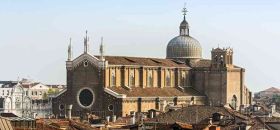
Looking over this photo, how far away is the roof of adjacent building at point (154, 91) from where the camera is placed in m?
79.3

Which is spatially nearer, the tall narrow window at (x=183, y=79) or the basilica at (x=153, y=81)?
the basilica at (x=153, y=81)

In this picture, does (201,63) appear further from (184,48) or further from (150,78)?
Result: (150,78)

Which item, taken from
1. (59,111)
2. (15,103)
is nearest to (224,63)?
(59,111)

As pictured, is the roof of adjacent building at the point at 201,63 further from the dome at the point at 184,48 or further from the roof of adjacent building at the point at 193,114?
the roof of adjacent building at the point at 193,114

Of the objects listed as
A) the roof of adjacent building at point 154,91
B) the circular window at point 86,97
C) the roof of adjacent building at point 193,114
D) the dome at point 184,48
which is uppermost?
the dome at point 184,48

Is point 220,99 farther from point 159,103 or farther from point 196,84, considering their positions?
point 159,103

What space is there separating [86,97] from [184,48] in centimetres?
1539

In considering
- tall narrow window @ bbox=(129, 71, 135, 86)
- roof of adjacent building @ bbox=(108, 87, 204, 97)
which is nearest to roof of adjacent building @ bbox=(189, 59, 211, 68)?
roof of adjacent building @ bbox=(108, 87, 204, 97)

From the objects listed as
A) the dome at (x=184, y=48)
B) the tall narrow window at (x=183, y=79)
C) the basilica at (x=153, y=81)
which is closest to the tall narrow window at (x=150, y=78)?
the basilica at (x=153, y=81)

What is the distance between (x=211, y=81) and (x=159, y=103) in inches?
388

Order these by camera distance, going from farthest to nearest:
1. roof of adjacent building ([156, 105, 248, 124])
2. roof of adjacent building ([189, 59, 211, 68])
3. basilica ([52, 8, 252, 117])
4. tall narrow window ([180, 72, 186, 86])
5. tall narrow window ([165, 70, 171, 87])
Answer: roof of adjacent building ([189, 59, 211, 68]), tall narrow window ([180, 72, 186, 86]), tall narrow window ([165, 70, 171, 87]), basilica ([52, 8, 252, 117]), roof of adjacent building ([156, 105, 248, 124])

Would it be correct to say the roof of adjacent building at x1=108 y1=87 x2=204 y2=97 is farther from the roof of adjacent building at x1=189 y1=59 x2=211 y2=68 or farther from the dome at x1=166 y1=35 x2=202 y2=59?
the dome at x1=166 y1=35 x2=202 y2=59

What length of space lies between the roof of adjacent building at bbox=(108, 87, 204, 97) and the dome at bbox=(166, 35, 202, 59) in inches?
145

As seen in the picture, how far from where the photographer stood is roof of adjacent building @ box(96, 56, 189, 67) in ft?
267
